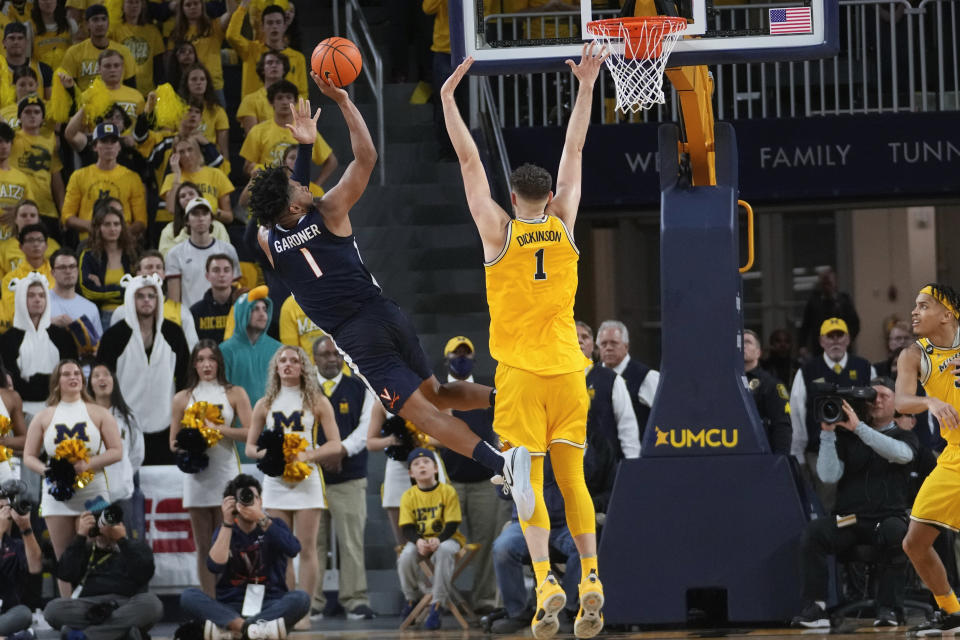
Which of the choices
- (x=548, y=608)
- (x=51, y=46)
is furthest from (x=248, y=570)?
(x=51, y=46)

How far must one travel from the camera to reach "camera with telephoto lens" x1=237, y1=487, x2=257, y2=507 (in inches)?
461

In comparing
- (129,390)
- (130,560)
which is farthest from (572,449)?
(129,390)

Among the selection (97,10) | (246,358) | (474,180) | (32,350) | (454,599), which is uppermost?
(97,10)

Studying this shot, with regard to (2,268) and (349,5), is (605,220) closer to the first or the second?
(349,5)

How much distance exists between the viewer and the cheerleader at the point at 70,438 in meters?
12.6

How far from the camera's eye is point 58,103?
53.7 ft

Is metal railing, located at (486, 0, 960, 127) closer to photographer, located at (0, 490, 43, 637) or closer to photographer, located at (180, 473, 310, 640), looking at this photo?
photographer, located at (180, 473, 310, 640)

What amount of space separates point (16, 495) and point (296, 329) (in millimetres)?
3136

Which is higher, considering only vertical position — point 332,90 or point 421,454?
point 332,90

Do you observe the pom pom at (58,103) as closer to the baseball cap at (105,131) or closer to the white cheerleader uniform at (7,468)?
the baseball cap at (105,131)

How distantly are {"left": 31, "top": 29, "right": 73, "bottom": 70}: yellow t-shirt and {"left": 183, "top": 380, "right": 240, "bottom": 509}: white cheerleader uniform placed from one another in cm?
608

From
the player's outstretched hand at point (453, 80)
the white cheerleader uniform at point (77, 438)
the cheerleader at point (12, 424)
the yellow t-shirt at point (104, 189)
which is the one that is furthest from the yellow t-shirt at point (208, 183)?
the player's outstretched hand at point (453, 80)

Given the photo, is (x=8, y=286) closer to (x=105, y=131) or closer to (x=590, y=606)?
(x=105, y=131)

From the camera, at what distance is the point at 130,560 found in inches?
465
